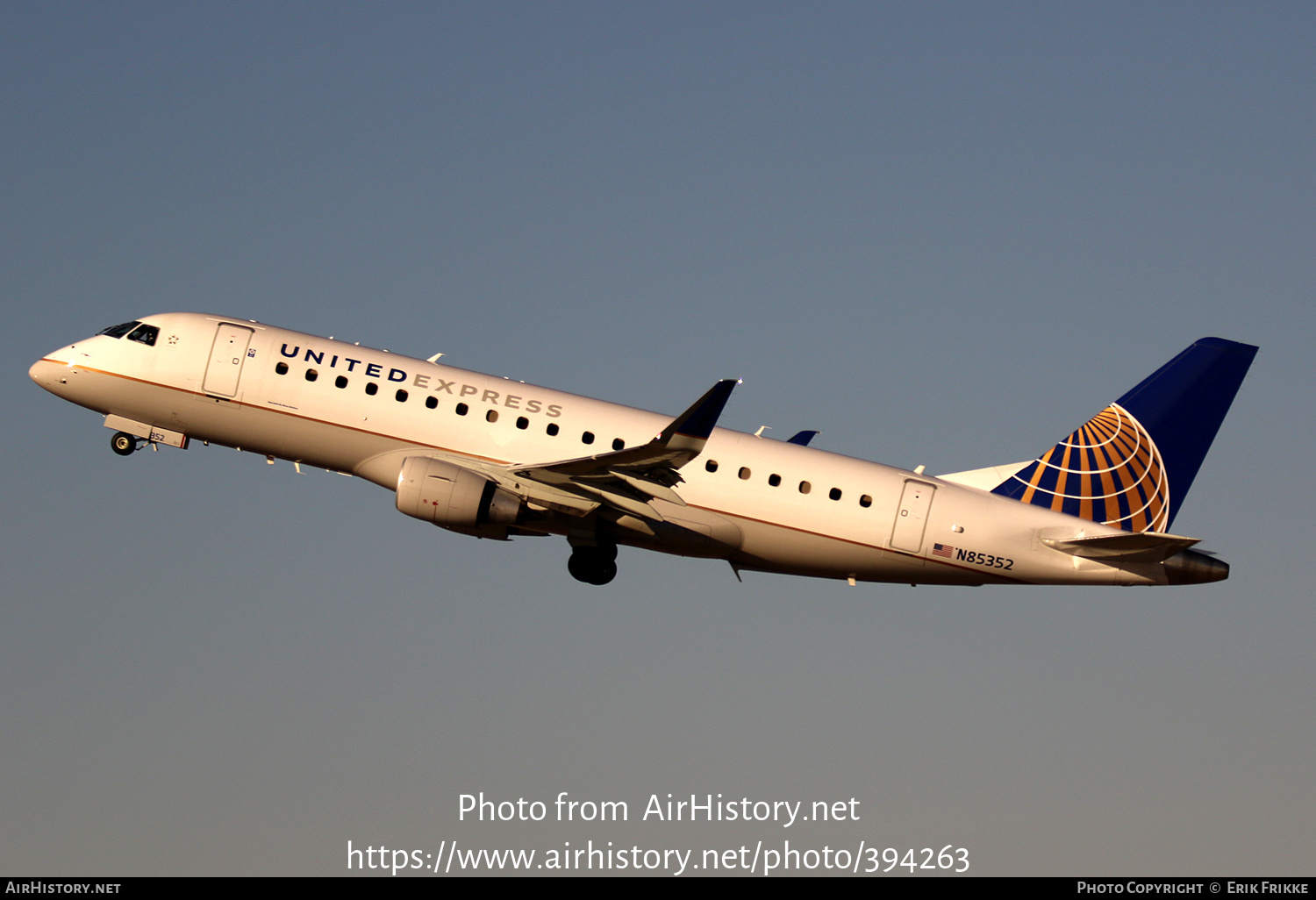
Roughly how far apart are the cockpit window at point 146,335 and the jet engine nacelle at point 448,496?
827 cm

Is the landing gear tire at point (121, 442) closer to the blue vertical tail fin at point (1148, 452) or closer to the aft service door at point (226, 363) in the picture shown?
the aft service door at point (226, 363)

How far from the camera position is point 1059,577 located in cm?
3422

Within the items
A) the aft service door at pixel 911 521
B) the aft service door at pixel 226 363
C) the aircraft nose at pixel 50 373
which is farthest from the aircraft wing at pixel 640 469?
the aircraft nose at pixel 50 373

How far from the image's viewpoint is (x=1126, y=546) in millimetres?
32562

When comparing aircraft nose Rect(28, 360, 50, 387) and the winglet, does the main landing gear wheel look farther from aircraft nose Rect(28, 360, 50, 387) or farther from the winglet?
aircraft nose Rect(28, 360, 50, 387)

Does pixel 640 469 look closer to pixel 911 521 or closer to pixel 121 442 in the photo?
pixel 911 521

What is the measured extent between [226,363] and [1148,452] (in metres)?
24.6

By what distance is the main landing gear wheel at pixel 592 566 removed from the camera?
34812 mm

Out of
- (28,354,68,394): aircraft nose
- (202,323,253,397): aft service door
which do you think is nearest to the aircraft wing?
(202,323,253,397): aft service door

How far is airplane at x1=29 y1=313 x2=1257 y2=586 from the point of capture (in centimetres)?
3288

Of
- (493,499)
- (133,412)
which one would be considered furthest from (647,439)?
(133,412)

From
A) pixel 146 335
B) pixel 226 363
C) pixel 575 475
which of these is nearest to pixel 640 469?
pixel 575 475

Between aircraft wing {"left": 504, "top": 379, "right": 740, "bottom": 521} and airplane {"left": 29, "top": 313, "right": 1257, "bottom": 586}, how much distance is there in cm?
7

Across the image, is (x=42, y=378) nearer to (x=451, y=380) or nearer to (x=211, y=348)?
(x=211, y=348)
